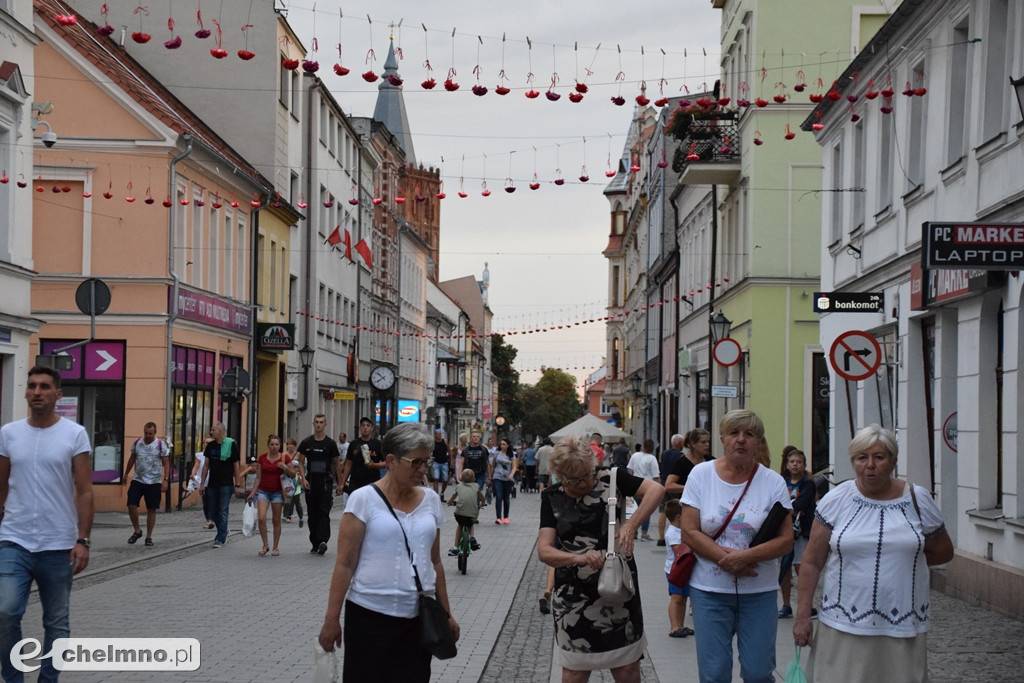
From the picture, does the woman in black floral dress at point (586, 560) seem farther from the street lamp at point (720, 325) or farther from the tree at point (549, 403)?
the tree at point (549, 403)

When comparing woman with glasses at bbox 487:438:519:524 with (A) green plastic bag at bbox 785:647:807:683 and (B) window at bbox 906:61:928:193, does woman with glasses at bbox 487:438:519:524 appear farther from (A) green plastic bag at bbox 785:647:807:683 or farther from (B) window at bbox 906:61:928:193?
(A) green plastic bag at bbox 785:647:807:683

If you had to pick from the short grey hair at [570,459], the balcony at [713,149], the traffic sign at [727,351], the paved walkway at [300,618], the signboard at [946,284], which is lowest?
the paved walkway at [300,618]

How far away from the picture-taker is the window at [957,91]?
16.7m

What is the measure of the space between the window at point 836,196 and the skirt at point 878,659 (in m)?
18.0

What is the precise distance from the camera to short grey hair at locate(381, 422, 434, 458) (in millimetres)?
6277

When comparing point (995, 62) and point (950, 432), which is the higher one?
point (995, 62)

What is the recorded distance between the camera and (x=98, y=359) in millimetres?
29734

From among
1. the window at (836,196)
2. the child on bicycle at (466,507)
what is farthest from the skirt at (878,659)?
the window at (836,196)

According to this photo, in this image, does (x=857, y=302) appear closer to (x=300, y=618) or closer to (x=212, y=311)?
(x=300, y=618)

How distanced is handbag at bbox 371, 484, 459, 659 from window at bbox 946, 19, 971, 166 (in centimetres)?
1211

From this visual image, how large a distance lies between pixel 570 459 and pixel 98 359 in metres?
24.5

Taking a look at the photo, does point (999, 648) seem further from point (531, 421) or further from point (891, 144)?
point (531, 421)
